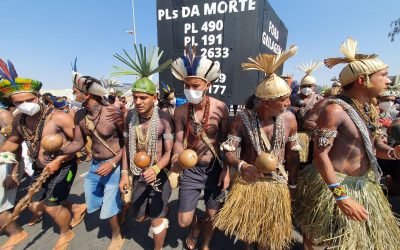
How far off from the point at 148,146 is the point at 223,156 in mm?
899

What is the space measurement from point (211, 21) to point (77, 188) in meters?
4.43

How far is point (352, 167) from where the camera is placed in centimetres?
202

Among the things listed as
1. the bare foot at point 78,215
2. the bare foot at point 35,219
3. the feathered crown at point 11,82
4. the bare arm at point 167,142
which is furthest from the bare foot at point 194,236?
the feathered crown at point 11,82

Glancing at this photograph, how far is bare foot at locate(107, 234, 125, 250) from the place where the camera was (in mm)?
2936

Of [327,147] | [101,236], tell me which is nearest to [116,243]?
[101,236]

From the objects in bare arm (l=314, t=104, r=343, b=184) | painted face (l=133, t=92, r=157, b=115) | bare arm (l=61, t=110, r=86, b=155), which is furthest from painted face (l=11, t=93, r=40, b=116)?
bare arm (l=314, t=104, r=343, b=184)

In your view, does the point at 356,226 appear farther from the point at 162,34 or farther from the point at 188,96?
the point at 162,34

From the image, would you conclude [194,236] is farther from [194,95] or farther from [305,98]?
[305,98]

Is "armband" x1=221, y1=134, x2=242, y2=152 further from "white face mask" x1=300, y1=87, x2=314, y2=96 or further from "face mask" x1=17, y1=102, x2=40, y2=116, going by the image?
"white face mask" x1=300, y1=87, x2=314, y2=96

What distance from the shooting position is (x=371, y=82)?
189cm

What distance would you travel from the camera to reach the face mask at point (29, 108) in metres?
2.66

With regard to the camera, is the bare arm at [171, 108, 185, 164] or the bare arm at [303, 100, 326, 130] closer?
the bare arm at [171, 108, 185, 164]


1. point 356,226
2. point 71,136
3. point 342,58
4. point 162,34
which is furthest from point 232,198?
point 162,34

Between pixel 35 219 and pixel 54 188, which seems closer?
pixel 54 188
